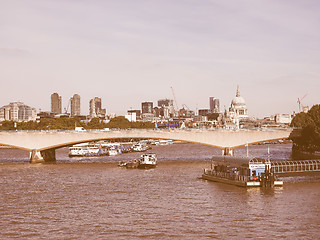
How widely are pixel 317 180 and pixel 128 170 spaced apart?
30908mm

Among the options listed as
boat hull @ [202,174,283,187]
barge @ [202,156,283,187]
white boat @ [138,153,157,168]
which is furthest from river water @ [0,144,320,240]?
white boat @ [138,153,157,168]

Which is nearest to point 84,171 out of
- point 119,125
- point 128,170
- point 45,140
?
point 128,170

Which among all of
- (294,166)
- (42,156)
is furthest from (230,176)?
(42,156)

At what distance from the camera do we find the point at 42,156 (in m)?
112

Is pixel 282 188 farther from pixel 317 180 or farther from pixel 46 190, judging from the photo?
pixel 46 190

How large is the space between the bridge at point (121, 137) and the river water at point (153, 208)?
29572 mm

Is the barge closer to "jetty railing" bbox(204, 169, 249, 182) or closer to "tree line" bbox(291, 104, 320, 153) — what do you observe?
"jetty railing" bbox(204, 169, 249, 182)

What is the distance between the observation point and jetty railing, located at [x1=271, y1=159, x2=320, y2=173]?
68887mm

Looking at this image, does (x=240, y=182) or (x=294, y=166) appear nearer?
(x=240, y=182)

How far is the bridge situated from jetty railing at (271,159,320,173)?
38839mm

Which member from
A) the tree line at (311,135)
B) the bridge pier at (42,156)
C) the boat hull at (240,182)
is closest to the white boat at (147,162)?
the boat hull at (240,182)

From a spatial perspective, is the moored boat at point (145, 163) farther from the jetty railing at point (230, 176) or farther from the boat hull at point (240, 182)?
the boat hull at point (240, 182)

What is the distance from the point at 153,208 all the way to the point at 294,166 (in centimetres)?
2506

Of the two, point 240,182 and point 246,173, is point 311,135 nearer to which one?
point 246,173
